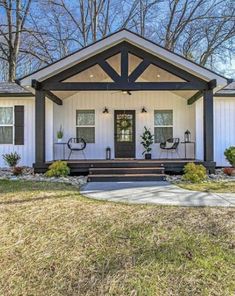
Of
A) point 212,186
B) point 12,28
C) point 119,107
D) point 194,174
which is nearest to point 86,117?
point 119,107

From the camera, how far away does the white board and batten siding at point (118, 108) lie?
434 inches

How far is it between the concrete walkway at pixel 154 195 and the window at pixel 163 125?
13.5ft

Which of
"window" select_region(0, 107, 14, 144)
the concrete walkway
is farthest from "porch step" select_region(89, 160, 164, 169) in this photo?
"window" select_region(0, 107, 14, 144)

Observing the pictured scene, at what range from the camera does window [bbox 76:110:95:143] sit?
11039 mm

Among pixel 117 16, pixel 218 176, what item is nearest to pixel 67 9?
pixel 117 16

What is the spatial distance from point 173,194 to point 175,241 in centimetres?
238

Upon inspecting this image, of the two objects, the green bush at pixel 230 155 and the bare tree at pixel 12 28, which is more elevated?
the bare tree at pixel 12 28

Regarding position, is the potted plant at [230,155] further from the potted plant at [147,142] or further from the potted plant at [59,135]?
the potted plant at [59,135]

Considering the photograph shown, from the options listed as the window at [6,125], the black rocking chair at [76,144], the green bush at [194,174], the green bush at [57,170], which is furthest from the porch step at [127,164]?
the window at [6,125]

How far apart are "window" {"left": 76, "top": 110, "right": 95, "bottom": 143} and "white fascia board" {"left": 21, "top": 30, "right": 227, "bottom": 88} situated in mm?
2876

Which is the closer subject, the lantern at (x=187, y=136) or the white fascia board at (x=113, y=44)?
the white fascia board at (x=113, y=44)

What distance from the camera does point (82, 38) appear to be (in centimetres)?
2056

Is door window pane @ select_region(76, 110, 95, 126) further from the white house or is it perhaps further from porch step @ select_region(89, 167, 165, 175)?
porch step @ select_region(89, 167, 165, 175)

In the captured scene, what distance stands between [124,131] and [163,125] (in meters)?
1.50
